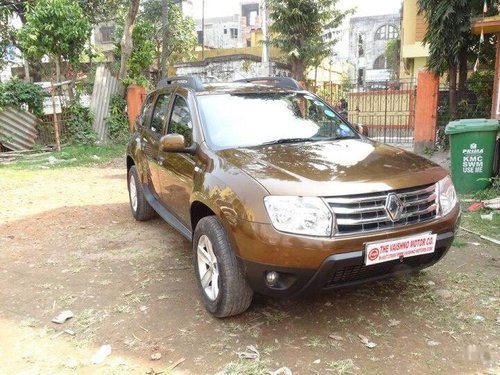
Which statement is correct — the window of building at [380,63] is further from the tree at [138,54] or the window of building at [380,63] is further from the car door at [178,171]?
the car door at [178,171]

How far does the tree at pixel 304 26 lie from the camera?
59.3 ft

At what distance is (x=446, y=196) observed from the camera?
3.18m

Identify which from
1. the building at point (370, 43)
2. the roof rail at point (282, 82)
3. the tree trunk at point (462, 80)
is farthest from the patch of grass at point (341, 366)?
the building at point (370, 43)

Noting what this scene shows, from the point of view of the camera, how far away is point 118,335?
10.4ft

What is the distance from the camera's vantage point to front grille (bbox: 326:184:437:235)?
273cm

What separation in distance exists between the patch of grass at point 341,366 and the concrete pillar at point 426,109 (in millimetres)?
8066

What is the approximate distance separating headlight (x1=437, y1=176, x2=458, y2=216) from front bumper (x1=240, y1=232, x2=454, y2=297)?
0.70ft

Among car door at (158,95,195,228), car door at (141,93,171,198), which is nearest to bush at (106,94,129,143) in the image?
car door at (141,93,171,198)

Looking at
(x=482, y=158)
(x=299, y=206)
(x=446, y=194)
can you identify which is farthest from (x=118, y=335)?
(x=482, y=158)

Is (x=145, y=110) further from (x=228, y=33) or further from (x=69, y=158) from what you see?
(x=228, y=33)

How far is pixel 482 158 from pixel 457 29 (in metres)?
4.07

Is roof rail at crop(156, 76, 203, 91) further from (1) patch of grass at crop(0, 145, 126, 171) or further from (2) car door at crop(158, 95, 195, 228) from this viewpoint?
(1) patch of grass at crop(0, 145, 126, 171)

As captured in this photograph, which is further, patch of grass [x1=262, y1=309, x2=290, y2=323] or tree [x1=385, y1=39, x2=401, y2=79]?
tree [x1=385, y1=39, x2=401, y2=79]

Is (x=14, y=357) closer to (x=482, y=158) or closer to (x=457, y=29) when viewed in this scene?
(x=482, y=158)
